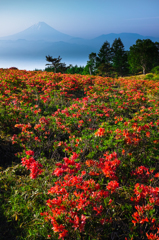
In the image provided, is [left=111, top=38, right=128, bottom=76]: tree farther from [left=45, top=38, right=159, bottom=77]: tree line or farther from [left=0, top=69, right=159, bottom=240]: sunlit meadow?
[left=0, top=69, right=159, bottom=240]: sunlit meadow

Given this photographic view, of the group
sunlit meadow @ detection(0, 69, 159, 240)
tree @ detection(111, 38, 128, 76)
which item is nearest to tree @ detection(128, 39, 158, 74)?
tree @ detection(111, 38, 128, 76)

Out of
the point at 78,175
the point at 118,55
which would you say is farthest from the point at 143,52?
the point at 78,175

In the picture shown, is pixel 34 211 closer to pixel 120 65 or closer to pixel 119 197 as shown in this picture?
pixel 119 197

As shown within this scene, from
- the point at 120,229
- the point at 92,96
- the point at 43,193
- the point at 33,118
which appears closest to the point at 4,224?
the point at 43,193

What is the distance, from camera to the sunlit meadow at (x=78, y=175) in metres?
2.39

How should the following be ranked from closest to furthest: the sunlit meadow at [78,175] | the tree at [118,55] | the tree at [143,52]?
the sunlit meadow at [78,175]
the tree at [143,52]
the tree at [118,55]

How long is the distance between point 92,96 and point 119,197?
6372mm

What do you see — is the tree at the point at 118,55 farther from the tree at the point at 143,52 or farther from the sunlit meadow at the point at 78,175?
the sunlit meadow at the point at 78,175

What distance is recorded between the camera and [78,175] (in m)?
3.19

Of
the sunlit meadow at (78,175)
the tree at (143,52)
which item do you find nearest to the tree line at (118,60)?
the tree at (143,52)

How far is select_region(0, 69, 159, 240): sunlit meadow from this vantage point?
239cm

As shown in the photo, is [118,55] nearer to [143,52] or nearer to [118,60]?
[118,60]

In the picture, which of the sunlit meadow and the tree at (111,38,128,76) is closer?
the sunlit meadow

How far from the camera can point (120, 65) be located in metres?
41.0
